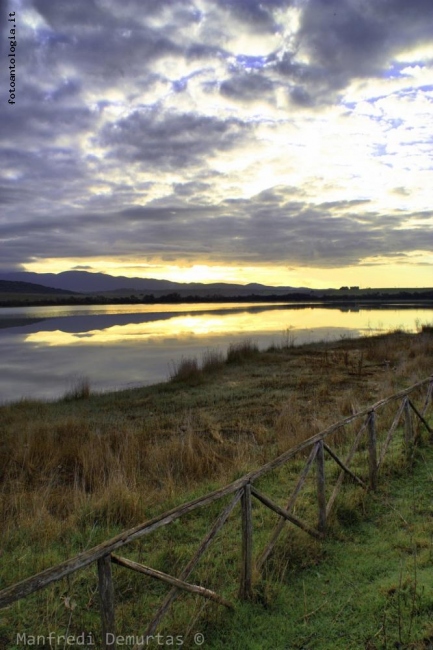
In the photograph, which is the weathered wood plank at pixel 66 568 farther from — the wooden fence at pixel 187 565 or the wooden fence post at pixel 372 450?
the wooden fence post at pixel 372 450

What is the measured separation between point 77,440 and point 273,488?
5.45 m

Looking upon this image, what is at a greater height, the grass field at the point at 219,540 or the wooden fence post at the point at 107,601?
the wooden fence post at the point at 107,601

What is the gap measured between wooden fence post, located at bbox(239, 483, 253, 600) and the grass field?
0.13 metres

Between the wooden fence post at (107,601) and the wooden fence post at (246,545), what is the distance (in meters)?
1.45

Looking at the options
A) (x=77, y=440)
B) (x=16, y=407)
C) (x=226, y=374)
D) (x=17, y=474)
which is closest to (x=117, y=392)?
(x=16, y=407)

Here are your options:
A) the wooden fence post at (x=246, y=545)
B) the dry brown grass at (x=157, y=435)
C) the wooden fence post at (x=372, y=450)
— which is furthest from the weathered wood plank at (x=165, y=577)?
the wooden fence post at (x=372, y=450)

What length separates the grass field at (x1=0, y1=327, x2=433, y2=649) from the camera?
394cm

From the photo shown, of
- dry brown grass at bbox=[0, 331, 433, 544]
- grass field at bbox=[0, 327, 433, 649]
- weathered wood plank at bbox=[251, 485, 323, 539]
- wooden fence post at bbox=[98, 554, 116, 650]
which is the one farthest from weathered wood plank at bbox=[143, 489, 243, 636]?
dry brown grass at bbox=[0, 331, 433, 544]

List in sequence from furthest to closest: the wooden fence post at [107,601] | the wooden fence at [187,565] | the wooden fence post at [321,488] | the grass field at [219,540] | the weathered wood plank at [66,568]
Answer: the wooden fence post at [321,488], the grass field at [219,540], the wooden fence post at [107,601], the wooden fence at [187,565], the weathered wood plank at [66,568]

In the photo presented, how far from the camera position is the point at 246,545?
416 centimetres

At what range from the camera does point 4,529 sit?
5895 millimetres

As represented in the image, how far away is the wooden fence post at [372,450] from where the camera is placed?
6.62 meters

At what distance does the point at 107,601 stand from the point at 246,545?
1.53 meters

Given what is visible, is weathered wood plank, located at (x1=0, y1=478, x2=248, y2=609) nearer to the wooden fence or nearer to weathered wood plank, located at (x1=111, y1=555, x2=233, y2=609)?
the wooden fence
